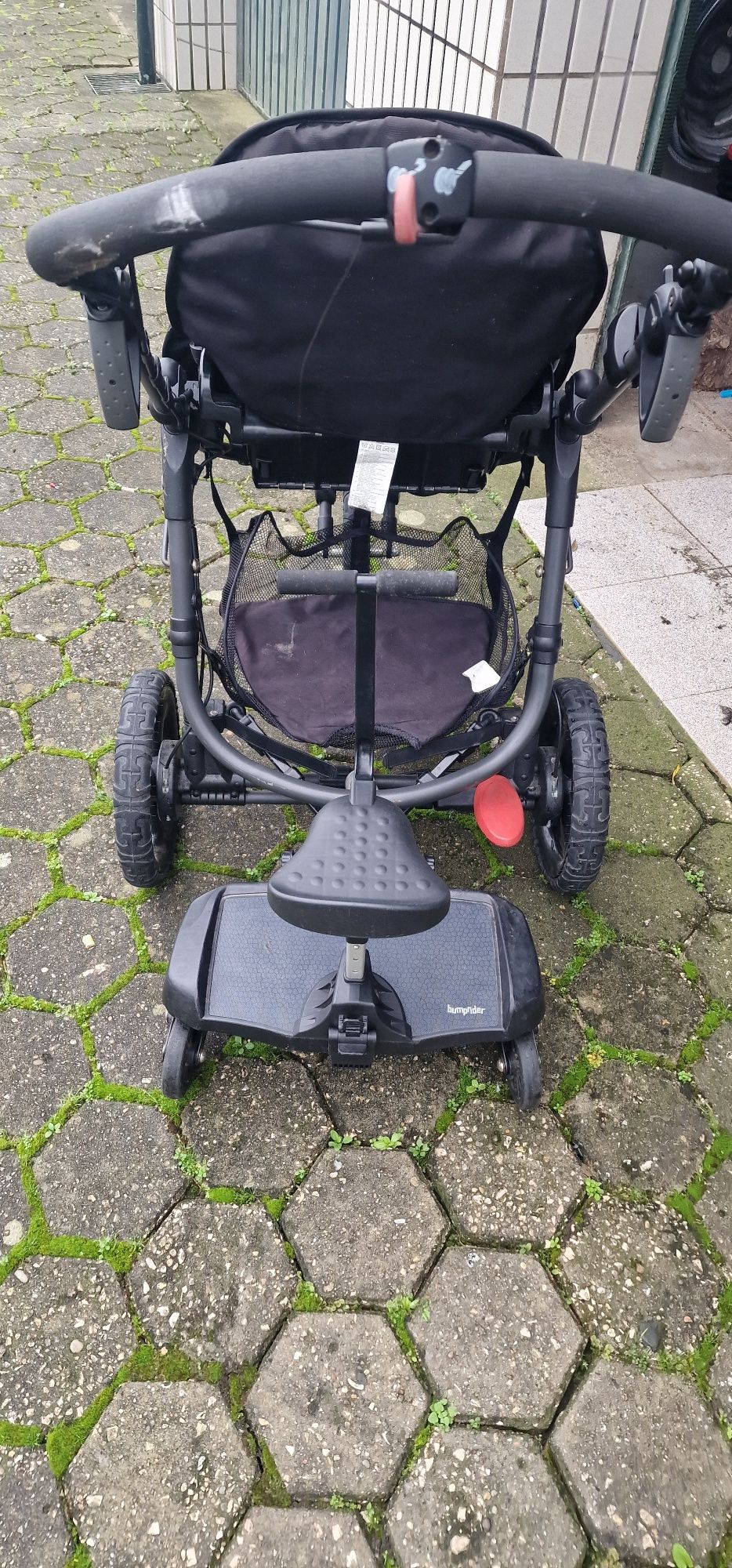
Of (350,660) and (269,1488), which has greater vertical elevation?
(350,660)

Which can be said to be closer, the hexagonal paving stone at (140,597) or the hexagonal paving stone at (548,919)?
the hexagonal paving stone at (548,919)

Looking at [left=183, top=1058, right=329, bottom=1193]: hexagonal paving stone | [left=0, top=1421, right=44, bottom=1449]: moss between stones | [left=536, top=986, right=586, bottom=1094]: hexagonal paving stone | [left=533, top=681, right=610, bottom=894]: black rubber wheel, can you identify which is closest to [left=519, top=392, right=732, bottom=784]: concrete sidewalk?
[left=533, top=681, right=610, bottom=894]: black rubber wheel

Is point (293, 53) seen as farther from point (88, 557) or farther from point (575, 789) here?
point (575, 789)

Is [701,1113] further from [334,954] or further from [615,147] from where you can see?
[615,147]

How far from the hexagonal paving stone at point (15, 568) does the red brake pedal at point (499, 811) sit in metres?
1.94

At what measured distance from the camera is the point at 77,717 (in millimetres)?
2988

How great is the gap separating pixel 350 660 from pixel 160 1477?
1554 mm

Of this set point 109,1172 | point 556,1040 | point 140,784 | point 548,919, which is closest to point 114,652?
point 140,784

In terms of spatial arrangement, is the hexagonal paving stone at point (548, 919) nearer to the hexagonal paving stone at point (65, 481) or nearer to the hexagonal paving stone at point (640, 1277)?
the hexagonal paving stone at point (640, 1277)

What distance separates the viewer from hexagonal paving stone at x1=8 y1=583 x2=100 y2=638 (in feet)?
10.8

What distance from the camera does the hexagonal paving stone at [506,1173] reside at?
1974mm

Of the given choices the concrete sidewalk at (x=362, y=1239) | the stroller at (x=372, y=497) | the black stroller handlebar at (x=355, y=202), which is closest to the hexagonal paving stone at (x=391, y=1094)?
the concrete sidewalk at (x=362, y=1239)

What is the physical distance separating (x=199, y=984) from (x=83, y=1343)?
64 centimetres

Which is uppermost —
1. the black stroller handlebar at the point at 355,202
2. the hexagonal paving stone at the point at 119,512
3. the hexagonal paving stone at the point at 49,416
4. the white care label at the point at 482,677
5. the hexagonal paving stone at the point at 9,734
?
the black stroller handlebar at the point at 355,202
